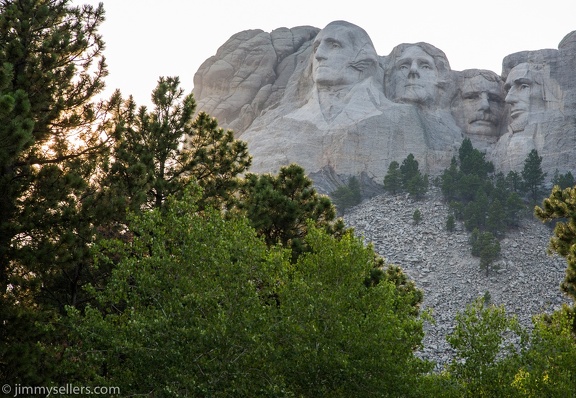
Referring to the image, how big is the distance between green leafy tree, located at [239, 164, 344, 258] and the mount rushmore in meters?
60.5

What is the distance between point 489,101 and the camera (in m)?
101

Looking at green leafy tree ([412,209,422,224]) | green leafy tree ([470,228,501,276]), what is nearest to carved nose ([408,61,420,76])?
green leafy tree ([412,209,422,224])

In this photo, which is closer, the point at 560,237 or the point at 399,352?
the point at 399,352

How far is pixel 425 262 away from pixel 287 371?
208ft

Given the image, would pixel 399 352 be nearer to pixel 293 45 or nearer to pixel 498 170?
pixel 498 170

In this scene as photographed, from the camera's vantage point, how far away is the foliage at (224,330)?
41.7 feet

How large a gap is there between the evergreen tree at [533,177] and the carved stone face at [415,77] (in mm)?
17528

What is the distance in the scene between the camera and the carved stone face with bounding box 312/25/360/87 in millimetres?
95625

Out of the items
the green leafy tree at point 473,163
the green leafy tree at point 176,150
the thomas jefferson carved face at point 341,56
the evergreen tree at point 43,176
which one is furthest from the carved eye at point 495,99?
the evergreen tree at point 43,176

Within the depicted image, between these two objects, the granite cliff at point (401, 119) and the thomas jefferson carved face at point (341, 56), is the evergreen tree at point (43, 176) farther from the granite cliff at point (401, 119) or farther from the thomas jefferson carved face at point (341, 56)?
the thomas jefferson carved face at point (341, 56)

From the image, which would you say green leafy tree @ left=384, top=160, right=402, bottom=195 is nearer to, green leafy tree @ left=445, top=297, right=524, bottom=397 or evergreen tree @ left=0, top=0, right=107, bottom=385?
evergreen tree @ left=0, top=0, right=107, bottom=385

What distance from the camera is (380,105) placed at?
94938 millimetres

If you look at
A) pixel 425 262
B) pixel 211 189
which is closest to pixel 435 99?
pixel 425 262

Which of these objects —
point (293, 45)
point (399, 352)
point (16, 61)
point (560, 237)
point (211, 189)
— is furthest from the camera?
point (293, 45)
